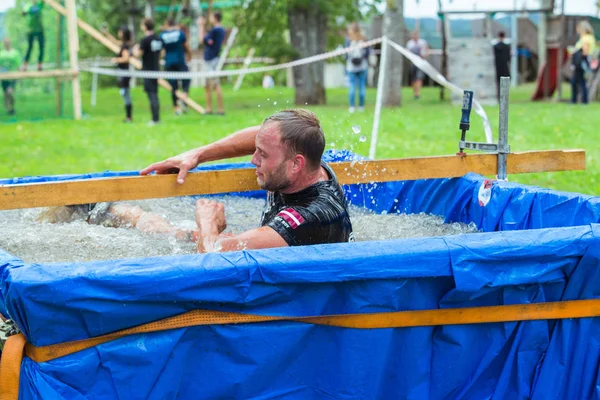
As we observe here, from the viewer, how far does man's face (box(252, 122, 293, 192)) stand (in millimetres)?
3439

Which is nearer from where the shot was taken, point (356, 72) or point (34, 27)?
point (34, 27)

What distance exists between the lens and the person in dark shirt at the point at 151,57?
48.4 feet

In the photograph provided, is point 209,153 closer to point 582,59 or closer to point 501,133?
point 501,133

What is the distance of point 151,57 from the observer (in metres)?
15.4

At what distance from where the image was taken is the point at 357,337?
2699mm

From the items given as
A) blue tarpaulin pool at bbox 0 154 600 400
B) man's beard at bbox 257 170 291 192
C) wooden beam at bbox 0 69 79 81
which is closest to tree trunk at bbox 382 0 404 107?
wooden beam at bbox 0 69 79 81

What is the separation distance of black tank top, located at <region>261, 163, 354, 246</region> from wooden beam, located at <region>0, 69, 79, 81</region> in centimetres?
1280

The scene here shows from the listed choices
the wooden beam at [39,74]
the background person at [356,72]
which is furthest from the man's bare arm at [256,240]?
the background person at [356,72]

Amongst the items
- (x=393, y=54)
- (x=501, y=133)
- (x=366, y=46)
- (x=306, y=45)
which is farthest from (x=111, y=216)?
(x=306, y=45)

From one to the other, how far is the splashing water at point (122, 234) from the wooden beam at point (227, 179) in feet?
1.38

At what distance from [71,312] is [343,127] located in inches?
419

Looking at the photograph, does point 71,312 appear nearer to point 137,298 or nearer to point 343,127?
point 137,298

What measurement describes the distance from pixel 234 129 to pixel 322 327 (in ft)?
35.0

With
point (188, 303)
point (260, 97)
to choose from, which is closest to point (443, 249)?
point (188, 303)
